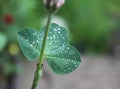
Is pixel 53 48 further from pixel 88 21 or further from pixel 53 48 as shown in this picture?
pixel 88 21

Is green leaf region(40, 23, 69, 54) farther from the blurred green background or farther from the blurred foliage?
the blurred foliage

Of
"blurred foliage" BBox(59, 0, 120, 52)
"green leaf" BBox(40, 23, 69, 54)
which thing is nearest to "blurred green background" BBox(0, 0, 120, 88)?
"blurred foliage" BBox(59, 0, 120, 52)

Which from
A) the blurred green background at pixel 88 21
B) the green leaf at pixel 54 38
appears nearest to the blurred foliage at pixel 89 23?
the blurred green background at pixel 88 21

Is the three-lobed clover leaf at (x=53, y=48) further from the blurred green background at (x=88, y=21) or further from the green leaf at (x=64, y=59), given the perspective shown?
the blurred green background at (x=88, y=21)

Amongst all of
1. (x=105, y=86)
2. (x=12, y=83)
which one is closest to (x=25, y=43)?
(x=12, y=83)

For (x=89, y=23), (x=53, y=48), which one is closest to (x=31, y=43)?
(x=53, y=48)

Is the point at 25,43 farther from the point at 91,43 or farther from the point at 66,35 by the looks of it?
the point at 91,43

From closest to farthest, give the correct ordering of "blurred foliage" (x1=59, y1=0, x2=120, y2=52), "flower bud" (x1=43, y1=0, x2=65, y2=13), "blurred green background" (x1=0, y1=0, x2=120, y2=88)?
1. "flower bud" (x1=43, y1=0, x2=65, y2=13)
2. "blurred green background" (x1=0, y1=0, x2=120, y2=88)
3. "blurred foliage" (x1=59, y1=0, x2=120, y2=52)
